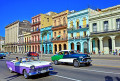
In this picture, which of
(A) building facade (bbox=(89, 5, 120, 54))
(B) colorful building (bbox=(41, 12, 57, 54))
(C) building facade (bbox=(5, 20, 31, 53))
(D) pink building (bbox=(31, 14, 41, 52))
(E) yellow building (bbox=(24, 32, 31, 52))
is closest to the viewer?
(A) building facade (bbox=(89, 5, 120, 54))

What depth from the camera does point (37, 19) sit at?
57.1 meters

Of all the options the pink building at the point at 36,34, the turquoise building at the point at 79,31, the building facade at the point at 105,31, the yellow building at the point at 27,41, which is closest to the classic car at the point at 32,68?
the building facade at the point at 105,31

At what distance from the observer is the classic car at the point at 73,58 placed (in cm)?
1312

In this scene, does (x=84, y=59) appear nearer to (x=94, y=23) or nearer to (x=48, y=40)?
(x=94, y=23)

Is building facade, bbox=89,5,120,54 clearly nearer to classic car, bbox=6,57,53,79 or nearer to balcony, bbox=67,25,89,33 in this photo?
balcony, bbox=67,25,89,33

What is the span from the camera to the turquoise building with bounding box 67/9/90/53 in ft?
123

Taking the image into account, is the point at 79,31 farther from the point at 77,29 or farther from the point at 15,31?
the point at 15,31

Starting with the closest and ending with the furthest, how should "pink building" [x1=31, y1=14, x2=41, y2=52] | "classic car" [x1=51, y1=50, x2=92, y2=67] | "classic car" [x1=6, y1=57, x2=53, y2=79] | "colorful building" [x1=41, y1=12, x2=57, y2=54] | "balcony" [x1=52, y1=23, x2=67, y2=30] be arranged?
"classic car" [x1=6, y1=57, x2=53, y2=79]
"classic car" [x1=51, y1=50, x2=92, y2=67]
"balcony" [x1=52, y1=23, x2=67, y2=30]
"colorful building" [x1=41, y1=12, x2=57, y2=54]
"pink building" [x1=31, y1=14, x2=41, y2=52]

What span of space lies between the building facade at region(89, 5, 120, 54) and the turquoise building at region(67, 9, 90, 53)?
65.7 inches

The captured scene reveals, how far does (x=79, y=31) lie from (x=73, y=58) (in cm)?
2655

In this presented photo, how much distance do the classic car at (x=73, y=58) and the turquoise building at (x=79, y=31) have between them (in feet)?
72.7

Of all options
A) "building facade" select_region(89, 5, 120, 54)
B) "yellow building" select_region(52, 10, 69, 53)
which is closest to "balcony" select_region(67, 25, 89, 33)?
"building facade" select_region(89, 5, 120, 54)

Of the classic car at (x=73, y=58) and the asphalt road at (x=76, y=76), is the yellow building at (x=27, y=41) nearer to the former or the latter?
the classic car at (x=73, y=58)

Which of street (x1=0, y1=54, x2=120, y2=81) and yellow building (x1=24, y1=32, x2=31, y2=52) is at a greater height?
yellow building (x1=24, y1=32, x2=31, y2=52)
